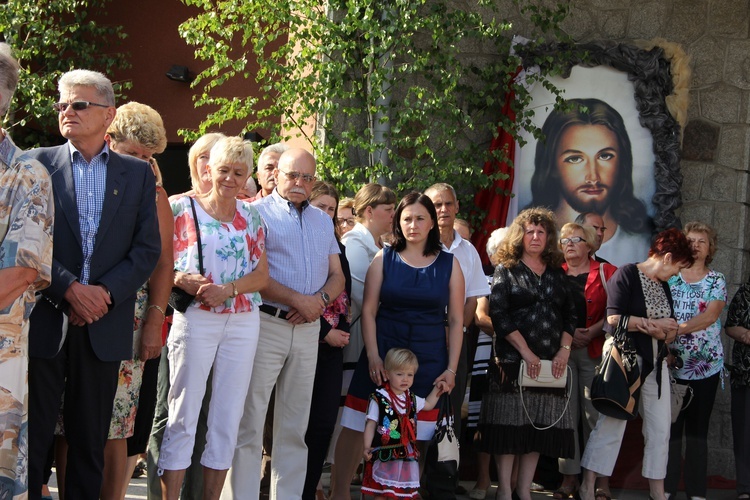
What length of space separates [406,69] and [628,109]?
218 centimetres

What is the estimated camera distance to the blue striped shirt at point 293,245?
4.96 meters

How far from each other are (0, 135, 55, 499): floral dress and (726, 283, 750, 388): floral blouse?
5176mm

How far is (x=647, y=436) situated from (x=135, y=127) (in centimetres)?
389

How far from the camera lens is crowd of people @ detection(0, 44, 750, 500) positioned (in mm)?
3662

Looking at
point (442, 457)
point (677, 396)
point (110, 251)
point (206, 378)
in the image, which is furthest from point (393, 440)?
point (677, 396)

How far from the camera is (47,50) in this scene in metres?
8.56

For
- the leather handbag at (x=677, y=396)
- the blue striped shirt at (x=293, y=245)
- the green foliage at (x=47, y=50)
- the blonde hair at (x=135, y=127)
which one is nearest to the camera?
Result: the blonde hair at (x=135, y=127)

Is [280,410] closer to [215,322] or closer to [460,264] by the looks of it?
[215,322]

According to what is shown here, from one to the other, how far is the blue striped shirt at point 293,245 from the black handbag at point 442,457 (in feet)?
3.31

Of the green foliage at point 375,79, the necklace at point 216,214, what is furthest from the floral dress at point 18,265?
the green foliage at point 375,79

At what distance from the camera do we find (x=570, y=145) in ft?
26.0

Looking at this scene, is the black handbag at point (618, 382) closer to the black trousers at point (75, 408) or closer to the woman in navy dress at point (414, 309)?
the woman in navy dress at point (414, 309)

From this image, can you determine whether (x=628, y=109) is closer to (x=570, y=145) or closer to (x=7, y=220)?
(x=570, y=145)

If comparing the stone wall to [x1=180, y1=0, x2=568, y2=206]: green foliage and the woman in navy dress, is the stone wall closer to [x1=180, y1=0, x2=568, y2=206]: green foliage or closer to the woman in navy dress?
[x1=180, y1=0, x2=568, y2=206]: green foliage
